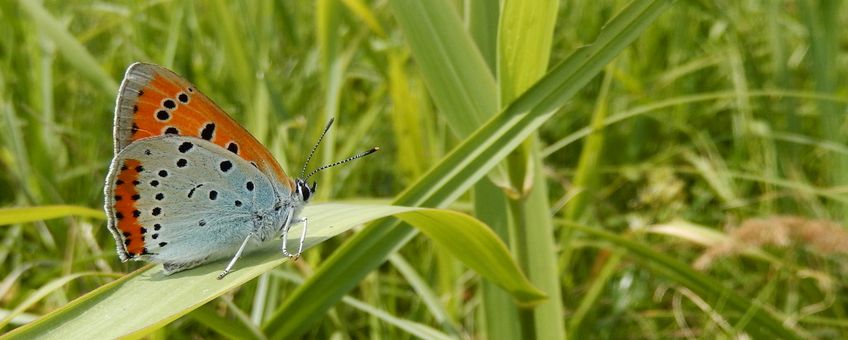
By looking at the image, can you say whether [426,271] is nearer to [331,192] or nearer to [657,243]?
[331,192]

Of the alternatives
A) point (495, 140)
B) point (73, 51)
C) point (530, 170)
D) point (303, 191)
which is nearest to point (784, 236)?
point (530, 170)

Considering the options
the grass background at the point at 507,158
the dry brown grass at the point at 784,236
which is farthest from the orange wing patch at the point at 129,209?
the dry brown grass at the point at 784,236

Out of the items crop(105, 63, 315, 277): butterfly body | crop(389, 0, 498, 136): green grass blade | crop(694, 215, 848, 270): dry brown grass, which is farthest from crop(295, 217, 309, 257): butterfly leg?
crop(694, 215, 848, 270): dry brown grass

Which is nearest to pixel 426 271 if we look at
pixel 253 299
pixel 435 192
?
pixel 253 299

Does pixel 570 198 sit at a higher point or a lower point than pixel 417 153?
lower

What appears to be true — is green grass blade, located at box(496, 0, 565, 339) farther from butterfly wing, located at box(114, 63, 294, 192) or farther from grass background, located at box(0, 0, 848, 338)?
butterfly wing, located at box(114, 63, 294, 192)

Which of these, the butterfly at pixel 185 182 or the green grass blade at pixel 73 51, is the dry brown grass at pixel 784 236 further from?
the green grass blade at pixel 73 51

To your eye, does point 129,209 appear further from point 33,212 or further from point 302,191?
point 302,191
